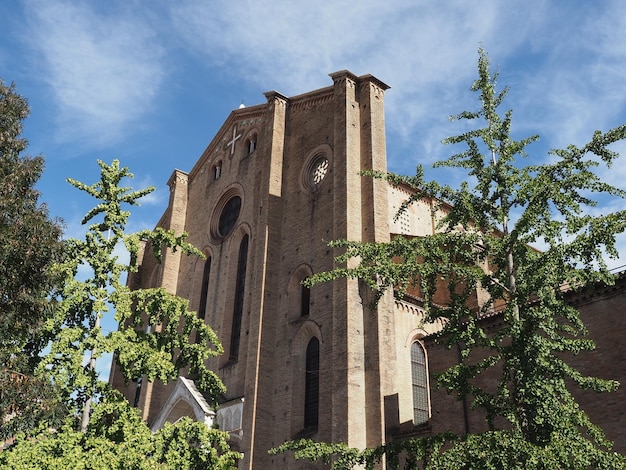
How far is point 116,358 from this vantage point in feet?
33.0

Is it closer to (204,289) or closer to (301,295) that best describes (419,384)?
(301,295)

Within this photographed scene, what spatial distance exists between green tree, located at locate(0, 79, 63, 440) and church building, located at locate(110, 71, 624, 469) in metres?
6.46

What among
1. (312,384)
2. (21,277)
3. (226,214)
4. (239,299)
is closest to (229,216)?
(226,214)

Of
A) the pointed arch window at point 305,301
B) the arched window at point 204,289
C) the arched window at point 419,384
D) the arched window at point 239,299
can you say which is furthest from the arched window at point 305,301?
the arched window at point 204,289

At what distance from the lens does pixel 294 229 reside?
61.1 feet

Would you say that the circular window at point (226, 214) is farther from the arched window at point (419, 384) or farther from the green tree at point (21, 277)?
the green tree at point (21, 277)

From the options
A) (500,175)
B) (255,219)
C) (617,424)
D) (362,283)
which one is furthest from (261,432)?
(500,175)

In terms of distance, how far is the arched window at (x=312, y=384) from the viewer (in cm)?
1582

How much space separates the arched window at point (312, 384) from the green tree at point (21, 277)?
7.14 m

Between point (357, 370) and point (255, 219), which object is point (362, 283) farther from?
point (255, 219)

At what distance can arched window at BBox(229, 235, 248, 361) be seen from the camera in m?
19.3

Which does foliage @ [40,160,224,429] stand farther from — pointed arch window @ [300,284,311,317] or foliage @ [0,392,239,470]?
pointed arch window @ [300,284,311,317]

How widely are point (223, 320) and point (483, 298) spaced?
8123 mm

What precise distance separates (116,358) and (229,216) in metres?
13.0
